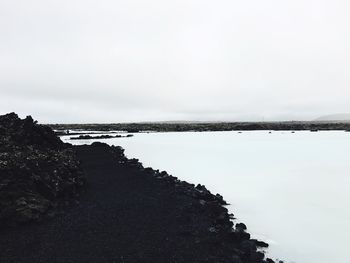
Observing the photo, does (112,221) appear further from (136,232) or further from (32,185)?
(32,185)

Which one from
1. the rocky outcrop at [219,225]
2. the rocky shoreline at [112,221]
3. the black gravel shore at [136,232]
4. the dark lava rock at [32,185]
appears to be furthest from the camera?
the dark lava rock at [32,185]

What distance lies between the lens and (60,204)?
17766 millimetres

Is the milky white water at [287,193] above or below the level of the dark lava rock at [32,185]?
below

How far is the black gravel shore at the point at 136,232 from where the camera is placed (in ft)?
37.7

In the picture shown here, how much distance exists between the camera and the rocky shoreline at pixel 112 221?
38.2 ft

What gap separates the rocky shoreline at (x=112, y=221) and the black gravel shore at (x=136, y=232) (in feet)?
0.10

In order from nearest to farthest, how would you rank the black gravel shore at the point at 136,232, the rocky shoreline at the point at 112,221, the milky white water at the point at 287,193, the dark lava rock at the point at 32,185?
the black gravel shore at the point at 136,232 < the rocky shoreline at the point at 112,221 < the milky white water at the point at 287,193 < the dark lava rock at the point at 32,185

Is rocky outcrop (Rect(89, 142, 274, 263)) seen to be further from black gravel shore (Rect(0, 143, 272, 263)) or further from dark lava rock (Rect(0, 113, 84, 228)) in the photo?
dark lava rock (Rect(0, 113, 84, 228))

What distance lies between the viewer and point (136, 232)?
1366 centimetres

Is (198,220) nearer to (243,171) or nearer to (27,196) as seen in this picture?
(27,196)

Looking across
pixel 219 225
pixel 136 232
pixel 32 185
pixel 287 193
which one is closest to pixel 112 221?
pixel 136 232

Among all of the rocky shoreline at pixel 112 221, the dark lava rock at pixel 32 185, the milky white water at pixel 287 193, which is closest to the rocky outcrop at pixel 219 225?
the rocky shoreline at pixel 112 221

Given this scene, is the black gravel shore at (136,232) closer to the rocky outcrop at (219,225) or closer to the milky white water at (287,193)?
the rocky outcrop at (219,225)

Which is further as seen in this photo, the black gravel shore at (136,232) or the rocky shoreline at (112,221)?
the rocky shoreline at (112,221)
